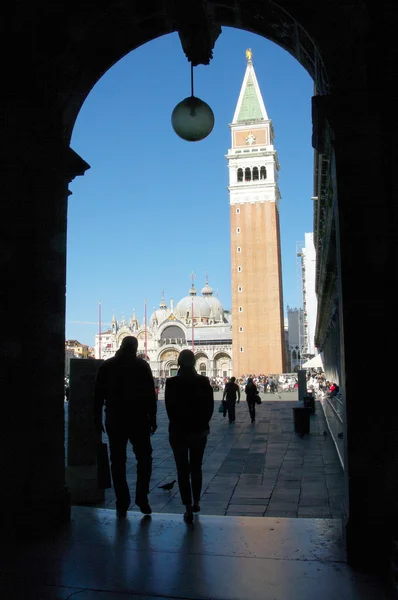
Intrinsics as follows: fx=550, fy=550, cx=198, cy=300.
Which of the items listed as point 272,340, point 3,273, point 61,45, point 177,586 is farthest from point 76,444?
point 272,340

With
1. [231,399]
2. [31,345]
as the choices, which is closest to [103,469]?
[31,345]

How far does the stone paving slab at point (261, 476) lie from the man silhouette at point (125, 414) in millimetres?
1365

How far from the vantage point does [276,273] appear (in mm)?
67250

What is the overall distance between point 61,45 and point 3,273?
1912mm

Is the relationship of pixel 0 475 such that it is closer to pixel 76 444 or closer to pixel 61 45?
pixel 76 444

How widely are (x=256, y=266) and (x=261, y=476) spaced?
60958mm

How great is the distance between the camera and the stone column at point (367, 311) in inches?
133

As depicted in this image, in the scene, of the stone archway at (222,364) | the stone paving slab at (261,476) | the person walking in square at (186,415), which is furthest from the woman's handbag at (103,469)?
the stone archway at (222,364)

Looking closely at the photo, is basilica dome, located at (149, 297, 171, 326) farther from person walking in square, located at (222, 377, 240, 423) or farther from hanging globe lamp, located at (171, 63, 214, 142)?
hanging globe lamp, located at (171, 63, 214, 142)

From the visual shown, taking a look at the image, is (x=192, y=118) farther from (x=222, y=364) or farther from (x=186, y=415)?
(x=222, y=364)

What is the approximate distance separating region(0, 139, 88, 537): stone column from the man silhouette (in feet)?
1.24

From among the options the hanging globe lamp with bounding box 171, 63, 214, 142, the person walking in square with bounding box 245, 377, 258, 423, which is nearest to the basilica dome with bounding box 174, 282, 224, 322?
the person walking in square with bounding box 245, 377, 258, 423

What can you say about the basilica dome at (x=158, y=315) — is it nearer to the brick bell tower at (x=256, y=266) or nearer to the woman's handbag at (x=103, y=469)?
the brick bell tower at (x=256, y=266)

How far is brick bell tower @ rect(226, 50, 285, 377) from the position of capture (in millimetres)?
66188
